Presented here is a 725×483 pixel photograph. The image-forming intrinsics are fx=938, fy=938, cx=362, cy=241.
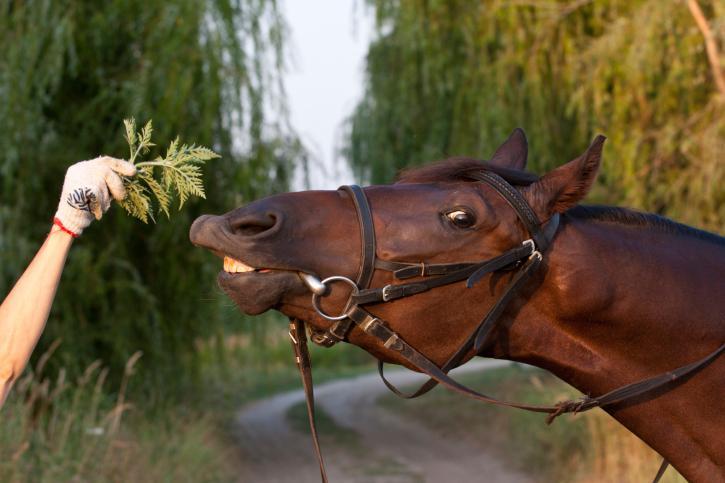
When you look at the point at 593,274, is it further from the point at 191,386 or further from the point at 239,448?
the point at 239,448

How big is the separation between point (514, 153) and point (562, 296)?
60 centimetres

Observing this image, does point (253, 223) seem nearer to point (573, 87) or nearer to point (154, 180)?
point (154, 180)

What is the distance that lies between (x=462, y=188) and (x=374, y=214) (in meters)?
0.28

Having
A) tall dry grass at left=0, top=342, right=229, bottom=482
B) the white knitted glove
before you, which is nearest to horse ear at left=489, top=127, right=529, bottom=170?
the white knitted glove

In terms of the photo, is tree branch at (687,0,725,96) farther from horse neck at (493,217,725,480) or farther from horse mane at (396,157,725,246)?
horse neck at (493,217,725,480)

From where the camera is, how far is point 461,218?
261 cm

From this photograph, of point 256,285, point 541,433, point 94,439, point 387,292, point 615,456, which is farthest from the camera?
point 541,433

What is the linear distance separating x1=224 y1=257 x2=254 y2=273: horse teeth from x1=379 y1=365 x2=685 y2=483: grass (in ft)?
15.2

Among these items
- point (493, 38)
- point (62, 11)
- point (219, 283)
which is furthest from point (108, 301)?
point (219, 283)

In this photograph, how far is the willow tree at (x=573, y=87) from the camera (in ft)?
26.6

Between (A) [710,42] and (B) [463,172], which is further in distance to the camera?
(A) [710,42]

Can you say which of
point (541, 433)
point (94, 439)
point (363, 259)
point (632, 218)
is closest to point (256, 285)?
point (363, 259)

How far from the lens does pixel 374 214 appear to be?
258cm

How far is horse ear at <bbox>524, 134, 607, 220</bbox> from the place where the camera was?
8.54 feet
